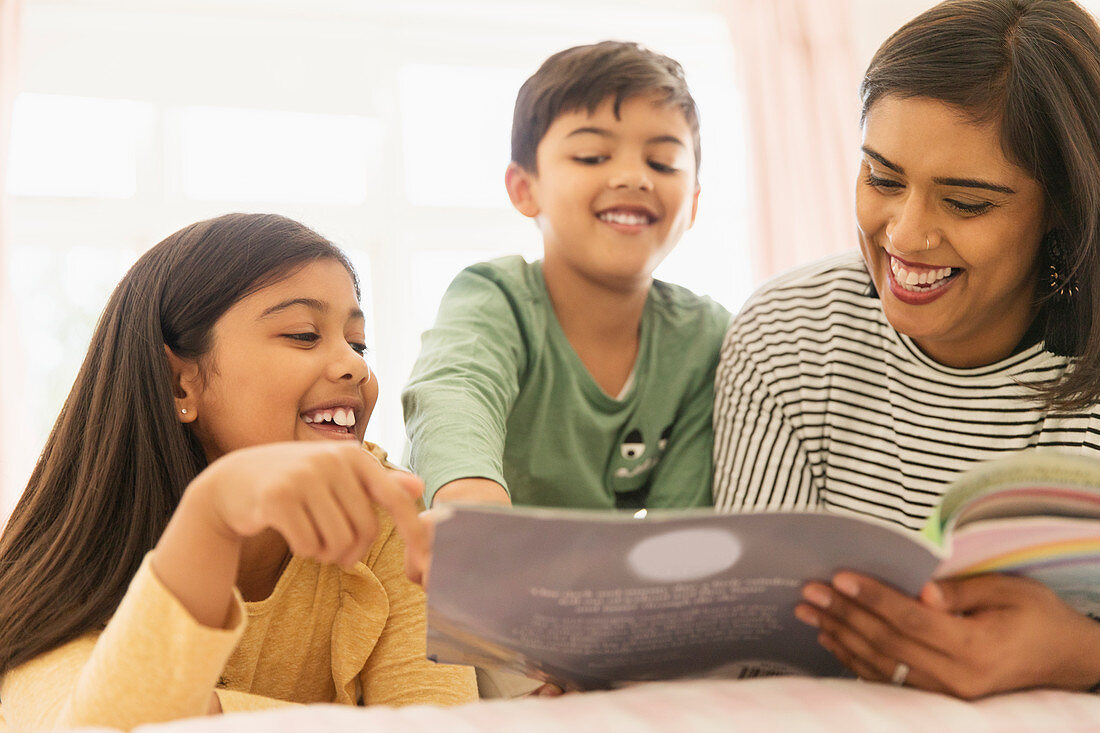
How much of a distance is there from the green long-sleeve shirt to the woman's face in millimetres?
380

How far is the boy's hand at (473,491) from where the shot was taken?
102cm

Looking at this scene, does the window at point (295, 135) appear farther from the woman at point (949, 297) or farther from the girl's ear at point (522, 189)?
the woman at point (949, 297)

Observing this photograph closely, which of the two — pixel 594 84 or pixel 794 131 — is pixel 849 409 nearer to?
pixel 594 84

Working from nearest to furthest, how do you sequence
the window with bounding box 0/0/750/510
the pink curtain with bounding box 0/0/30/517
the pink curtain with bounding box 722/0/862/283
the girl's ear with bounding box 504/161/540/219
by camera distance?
the girl's ear with bounding box 504/161/540/219 < the pink curtain with bounding box 0/0/30/517 < the window with bounding box 0/0/750/510 < the pink curtain with bounding box 722/0/862/283

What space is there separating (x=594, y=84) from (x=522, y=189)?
0.77 feet

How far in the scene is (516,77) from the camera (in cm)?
347

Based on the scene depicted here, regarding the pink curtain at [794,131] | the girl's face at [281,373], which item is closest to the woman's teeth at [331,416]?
the girl's face at [281,373]

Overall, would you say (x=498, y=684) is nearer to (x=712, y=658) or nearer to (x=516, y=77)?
(x=712, y=658)

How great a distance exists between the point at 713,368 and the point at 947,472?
410 mm

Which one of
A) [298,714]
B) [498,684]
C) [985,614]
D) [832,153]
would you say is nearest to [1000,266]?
[985,614]

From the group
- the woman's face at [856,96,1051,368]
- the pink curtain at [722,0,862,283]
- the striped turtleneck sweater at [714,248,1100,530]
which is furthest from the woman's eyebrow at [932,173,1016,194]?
the pink curtain at [722,0,862,283]

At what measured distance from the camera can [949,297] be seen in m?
1.11

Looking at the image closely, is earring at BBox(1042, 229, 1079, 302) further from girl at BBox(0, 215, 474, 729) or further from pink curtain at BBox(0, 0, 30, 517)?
pink curtain at BBox(0, 0, 30, 517)

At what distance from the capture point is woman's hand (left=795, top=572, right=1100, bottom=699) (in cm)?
70
